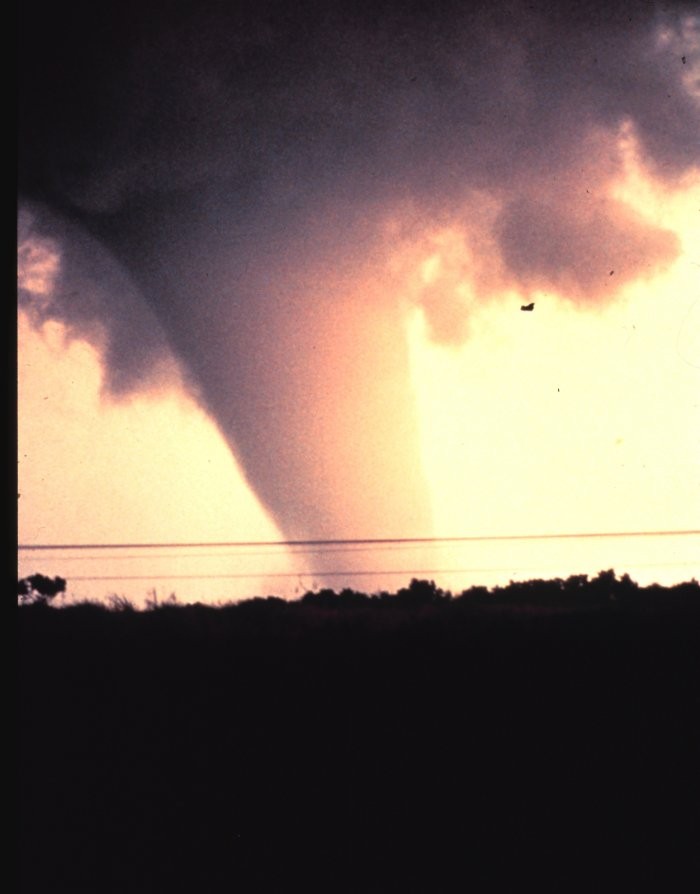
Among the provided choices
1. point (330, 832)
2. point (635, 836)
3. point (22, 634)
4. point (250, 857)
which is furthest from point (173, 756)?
point (635, 836)

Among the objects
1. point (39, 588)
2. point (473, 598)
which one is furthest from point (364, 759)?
point (39, 588)

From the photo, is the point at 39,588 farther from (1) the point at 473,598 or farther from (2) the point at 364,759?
(1) the point at 473,598

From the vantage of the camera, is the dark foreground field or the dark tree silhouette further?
the dark tree silhouette

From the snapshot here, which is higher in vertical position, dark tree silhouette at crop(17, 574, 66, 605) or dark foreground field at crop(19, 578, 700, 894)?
dark tree silhouette at crop(17, 574, 66, 605)

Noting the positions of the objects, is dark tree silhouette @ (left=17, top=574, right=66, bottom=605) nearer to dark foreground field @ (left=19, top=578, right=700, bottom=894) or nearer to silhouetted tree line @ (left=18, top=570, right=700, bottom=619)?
silhouetted tree line @ (left=18, top=570, right=700, bottom=619)

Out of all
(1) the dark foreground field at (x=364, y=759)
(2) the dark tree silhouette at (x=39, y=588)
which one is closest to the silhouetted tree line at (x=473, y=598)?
(2) the dark tree silhouette at (x=39, y=588)

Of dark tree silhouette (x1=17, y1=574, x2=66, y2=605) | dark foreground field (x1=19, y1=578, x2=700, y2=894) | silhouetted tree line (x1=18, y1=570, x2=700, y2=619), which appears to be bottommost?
dark foreground field (x1=19, y1=578, x2=700, y2=894)

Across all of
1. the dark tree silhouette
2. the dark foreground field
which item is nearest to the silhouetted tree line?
the dark tree silhouette

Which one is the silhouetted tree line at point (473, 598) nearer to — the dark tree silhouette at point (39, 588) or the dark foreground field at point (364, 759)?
the dark tree silhouette at point (39, 588)
